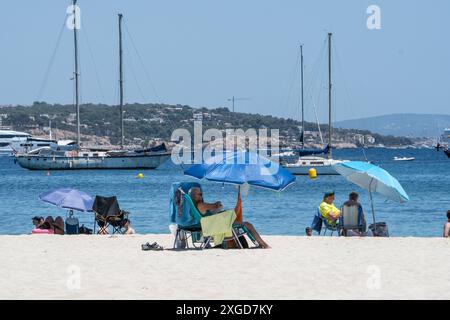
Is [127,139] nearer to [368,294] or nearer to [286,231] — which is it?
[286,231]

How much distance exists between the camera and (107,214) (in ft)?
61.9

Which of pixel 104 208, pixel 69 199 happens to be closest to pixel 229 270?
pixel 104 208

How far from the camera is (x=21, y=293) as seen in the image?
10.5m

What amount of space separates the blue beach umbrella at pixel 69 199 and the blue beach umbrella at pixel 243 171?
14.3 ft

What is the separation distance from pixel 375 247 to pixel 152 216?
18217 millimetres

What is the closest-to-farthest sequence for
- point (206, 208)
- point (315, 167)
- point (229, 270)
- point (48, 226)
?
1. point (229, 270)
2. point (206, 208)
3. point (48, 226)
4. point (315, 167)

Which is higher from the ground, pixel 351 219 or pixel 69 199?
pixel 69 199

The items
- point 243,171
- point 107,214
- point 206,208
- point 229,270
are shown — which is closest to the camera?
point 229,270

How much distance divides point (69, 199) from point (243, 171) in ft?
17.1

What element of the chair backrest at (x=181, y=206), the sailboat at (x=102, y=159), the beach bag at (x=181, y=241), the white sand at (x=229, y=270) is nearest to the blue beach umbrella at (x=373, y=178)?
the white sand at (x=229, y=270)

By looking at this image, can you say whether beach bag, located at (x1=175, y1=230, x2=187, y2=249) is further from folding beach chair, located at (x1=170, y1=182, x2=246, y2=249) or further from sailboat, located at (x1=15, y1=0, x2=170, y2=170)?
sailboat, located at (x1=15, y1=0, x2=170, y2=170)

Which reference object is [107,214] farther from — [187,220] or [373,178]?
[373,178]

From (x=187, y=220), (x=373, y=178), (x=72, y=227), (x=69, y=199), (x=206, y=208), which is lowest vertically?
(x=72, y=227)

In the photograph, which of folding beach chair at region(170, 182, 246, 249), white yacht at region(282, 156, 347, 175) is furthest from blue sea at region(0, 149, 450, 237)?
folding beach chair at region(170, 182, 246, 249)
